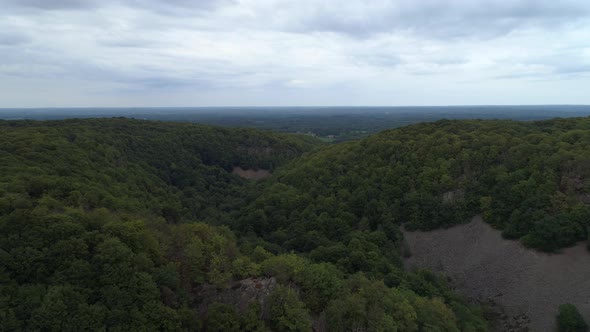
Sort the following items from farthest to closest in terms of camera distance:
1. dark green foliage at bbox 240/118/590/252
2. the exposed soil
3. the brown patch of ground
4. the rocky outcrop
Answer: the brown patch of ground, dark green foliage at bbox 240/118/590/252, the exposed soil, the rocky outcrop

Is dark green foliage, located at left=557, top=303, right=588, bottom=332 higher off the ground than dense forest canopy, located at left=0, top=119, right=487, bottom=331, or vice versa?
dense forest canopy, located at left=0, top=119, right=487, bottom=331

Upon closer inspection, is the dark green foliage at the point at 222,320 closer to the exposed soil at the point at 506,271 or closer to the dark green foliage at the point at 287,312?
the dark green foliage at the point at 287,312

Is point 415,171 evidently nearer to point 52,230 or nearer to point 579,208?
point 579,208

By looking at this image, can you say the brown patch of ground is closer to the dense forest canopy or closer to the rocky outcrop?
the dense forest canopy

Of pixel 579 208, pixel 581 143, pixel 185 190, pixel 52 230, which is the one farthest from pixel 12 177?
pixel 581 143

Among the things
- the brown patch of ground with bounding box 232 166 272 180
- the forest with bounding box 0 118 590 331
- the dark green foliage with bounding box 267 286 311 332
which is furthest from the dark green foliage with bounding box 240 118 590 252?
the brown patch of ground with bounding box 232 166 272 180

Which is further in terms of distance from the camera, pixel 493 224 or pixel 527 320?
pixel 493 224
